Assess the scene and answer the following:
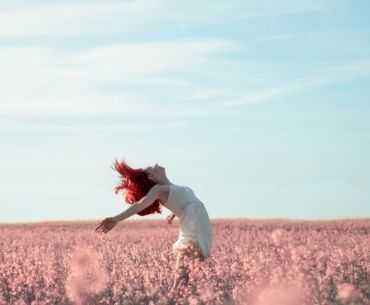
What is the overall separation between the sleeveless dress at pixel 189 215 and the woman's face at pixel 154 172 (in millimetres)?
171

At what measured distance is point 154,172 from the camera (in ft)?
28.4

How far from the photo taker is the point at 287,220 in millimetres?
31906

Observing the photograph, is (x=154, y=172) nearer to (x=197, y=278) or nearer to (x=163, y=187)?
(x=163, y=187)

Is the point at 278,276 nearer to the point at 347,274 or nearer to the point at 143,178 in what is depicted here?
the point at 143,178

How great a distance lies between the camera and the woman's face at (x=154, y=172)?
8.66 metres

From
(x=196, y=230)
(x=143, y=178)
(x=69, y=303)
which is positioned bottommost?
(x=69, y=303)

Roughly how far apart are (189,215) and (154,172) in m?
0.58

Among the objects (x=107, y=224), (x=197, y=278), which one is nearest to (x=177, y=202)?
(x=107, y=224)

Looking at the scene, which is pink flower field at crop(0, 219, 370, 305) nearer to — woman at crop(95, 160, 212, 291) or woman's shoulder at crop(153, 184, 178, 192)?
woman at crop(95, 160, 212, 291)

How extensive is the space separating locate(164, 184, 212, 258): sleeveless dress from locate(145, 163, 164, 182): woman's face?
0.56 feet

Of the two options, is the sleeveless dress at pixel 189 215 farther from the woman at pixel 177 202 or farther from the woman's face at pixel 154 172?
the woman's face at pixel 154 172

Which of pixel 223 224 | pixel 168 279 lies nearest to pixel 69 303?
pixel 168 279

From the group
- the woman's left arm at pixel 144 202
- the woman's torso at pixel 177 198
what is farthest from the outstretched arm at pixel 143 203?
the woman's torso at pixel 177 198

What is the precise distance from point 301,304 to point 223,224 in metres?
24.7
